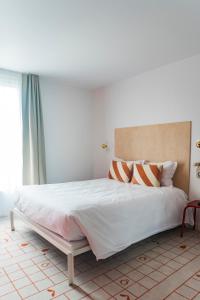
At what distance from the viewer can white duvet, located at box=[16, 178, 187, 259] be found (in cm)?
203

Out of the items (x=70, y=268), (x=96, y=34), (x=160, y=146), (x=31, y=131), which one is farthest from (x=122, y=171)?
(x=96, y=34)

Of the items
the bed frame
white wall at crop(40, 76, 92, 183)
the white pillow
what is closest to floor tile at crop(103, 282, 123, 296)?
the bed frame

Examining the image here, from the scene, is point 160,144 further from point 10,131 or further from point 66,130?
point 10,131

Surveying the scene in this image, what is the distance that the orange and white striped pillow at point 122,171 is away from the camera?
11.8 feet

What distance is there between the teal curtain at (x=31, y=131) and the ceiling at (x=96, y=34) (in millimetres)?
312

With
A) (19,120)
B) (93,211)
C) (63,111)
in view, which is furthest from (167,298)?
(63,111)

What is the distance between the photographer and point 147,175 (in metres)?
3.25

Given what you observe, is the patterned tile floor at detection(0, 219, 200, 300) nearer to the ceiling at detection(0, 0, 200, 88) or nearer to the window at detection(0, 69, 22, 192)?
the window at detection(0, 69, 22, 192)

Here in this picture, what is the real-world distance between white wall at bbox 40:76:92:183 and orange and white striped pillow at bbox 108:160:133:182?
109 cm

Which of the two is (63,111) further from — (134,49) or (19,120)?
(134,49)

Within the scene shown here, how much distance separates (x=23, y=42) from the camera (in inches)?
104

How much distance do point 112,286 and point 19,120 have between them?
2.99m

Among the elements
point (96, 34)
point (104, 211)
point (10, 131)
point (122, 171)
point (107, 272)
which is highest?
point (96, 34)

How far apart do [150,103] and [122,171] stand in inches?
49.7
